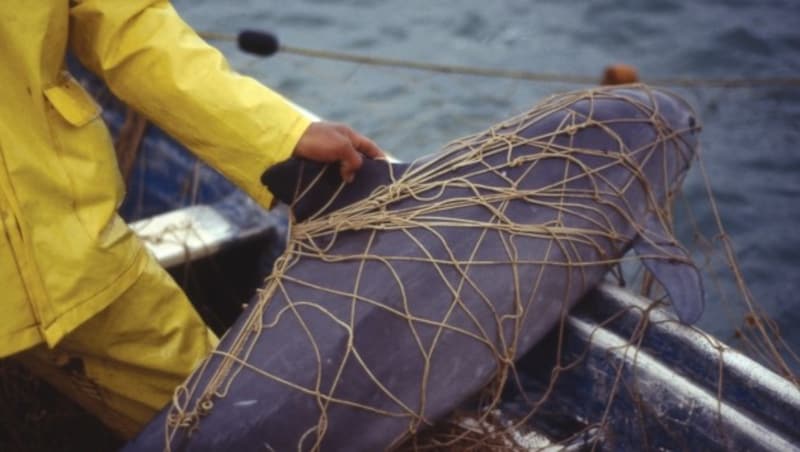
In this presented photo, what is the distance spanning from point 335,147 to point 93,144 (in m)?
0.76

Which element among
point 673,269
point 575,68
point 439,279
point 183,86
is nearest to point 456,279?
point 439,279

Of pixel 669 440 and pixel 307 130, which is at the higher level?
pixel 307 130

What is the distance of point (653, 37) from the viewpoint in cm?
970

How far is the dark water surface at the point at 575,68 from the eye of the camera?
6.87 meters

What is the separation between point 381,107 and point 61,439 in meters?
5.47

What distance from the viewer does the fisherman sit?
8.73ft

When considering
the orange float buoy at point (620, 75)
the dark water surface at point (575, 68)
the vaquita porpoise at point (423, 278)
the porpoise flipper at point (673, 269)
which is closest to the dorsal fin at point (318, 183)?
the vaquita porpoise at point (423, 278)

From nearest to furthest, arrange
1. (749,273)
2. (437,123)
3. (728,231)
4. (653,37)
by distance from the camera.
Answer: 1. (749,273)
2. (728,231)
3. (437,123)
4. (653,37)

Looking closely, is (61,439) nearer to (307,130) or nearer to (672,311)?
(307,130)

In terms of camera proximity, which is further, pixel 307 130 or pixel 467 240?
pixel 467 240

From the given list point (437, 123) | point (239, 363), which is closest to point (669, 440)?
point (239, 363)

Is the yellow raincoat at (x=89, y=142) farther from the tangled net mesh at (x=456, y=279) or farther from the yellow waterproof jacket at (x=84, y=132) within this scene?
the tangled net mesh at (x=456, y=279)

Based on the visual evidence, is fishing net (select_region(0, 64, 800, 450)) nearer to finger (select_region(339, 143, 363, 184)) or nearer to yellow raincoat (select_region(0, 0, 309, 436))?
finger (select_region(339, 143, 363, 184))

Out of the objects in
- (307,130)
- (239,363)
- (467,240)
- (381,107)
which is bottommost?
(381,107)
